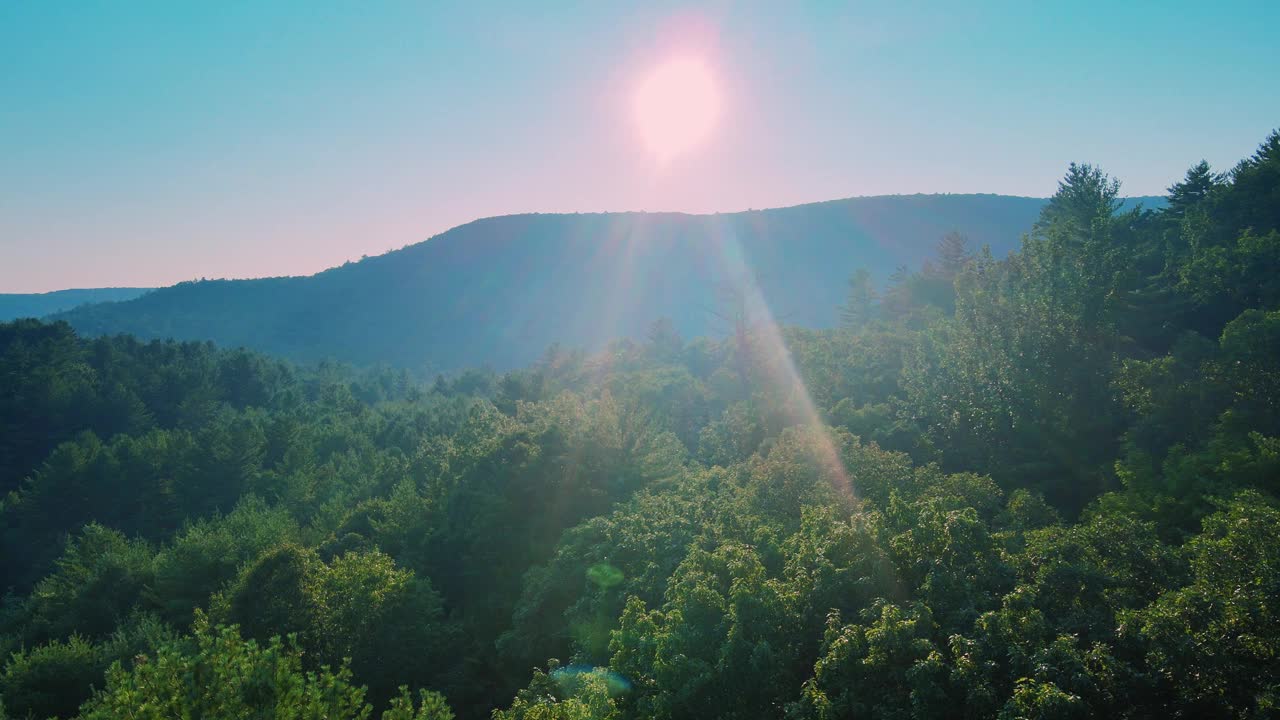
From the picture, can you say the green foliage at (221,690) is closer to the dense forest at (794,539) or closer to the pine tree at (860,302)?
the dense forest at (794,539)

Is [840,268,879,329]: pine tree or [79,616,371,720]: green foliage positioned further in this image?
[840,268,879,329]: pine tree

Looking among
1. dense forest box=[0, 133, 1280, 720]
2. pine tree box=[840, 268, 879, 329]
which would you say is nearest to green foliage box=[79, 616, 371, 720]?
dense forest box=[0, 133, 1280, 720]

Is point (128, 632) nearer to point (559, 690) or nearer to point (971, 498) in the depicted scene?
point (559, 690)

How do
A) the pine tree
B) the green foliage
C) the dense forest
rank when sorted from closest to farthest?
the dense forest → the green foliage → the pine tree

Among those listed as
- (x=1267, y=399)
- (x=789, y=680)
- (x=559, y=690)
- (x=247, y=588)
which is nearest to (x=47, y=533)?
(x=247, y=588)

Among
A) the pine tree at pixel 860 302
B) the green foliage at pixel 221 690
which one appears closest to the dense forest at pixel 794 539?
the green foliage at pixel 221 690

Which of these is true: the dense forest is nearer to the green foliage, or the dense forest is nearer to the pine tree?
the green foliage

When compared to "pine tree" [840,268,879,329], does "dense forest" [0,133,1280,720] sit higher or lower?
lower

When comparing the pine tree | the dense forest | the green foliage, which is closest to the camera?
the dense forest
